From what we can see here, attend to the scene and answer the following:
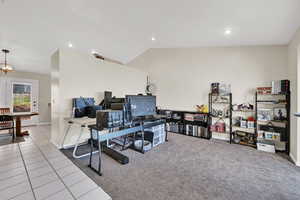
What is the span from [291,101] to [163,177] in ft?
10.6

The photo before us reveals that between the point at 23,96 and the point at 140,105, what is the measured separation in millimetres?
6017

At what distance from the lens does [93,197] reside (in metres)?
1.63

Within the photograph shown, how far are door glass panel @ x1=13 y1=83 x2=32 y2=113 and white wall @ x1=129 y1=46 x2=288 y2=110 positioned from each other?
4.84 metres

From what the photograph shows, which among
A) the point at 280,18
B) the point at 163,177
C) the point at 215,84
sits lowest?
the point at 163,177

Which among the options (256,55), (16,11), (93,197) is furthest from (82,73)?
(256,55)

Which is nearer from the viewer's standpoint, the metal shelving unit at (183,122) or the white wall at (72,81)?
the white wall at (72,81)

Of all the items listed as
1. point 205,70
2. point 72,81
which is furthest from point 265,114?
point 72,81

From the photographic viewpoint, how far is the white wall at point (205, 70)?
345 cm

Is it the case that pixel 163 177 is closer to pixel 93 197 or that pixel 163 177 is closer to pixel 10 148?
pixel 93 197

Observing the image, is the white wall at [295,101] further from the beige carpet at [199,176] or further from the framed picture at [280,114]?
the framed picture at [280,114]

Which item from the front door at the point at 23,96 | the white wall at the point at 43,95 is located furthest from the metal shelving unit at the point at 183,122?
the front door at the point at 23,96

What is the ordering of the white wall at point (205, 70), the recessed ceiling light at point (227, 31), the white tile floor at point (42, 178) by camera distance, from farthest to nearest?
the white wall at point (205, 70) < the recessed ceiling light at point (227, 31) < the white tile floor at point (42, 178)

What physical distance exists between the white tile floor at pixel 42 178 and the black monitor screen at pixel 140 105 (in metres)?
1.35

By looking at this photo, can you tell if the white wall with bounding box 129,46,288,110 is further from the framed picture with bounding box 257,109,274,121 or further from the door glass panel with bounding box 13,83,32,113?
the door glass panel with bounding box 13,83,32,113
